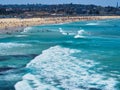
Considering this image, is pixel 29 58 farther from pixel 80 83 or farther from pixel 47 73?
pixel 80 83

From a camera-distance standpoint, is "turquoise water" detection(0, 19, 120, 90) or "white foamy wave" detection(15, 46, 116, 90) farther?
"turquoise water" detection(0, 19, 120, 90)

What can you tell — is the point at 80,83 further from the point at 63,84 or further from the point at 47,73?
the point at 47,73

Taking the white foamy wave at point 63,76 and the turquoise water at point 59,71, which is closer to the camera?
the white foamy wave at point 63,76

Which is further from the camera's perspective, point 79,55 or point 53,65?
point 79,55

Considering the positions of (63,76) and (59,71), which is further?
(59,71)

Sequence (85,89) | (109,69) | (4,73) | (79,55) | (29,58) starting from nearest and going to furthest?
(85,89)
(4,73)
(109,69)
(29,58)
(79,55)

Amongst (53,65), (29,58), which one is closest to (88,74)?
(53,65)

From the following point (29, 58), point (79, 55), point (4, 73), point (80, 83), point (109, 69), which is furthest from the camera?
point (79, 55)
